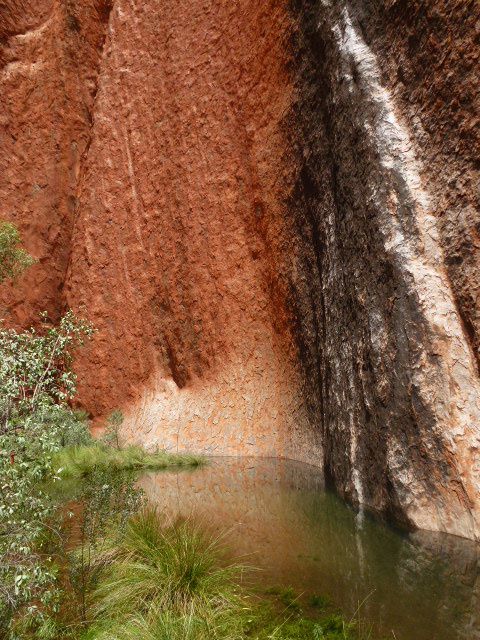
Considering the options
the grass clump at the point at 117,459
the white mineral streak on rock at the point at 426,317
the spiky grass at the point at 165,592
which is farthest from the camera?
the grass clump at the point at 117,459

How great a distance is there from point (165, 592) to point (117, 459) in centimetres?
881

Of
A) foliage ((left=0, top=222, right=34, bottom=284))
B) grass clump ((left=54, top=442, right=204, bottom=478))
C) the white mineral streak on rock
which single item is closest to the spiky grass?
the white mineral streak on rock

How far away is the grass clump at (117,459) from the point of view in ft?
37.9

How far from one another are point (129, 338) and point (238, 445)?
576cm

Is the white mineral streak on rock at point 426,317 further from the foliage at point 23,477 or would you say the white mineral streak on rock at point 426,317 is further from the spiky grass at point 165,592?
the foliage at point 23,477

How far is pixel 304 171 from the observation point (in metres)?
12.2

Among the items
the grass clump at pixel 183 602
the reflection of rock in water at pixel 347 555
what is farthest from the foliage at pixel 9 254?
the grass clump at pixel 183 602

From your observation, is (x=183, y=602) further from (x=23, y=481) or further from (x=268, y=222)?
(x=268, y=222)

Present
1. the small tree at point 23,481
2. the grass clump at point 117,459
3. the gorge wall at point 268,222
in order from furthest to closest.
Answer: the grass clump at point 117,459 < the gorge wall at point 268,222 < the small tree at point 23,481

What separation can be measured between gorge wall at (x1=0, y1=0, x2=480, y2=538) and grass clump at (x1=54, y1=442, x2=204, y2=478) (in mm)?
1348

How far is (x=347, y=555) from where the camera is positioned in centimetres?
551

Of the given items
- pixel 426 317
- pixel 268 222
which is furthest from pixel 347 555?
pixel 268 222

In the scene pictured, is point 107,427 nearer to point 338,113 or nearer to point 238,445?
point 238,445

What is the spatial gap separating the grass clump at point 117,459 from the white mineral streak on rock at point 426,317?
5472 millimetres
